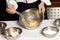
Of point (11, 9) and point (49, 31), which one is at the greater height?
point (11, 9)

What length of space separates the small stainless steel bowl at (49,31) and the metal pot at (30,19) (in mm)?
74

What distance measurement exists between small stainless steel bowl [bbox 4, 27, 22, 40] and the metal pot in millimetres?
63

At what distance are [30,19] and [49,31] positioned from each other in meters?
0.17

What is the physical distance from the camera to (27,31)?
1175 millimetres

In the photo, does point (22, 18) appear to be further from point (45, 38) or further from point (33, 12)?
point (45, 38)

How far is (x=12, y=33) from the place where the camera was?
117 centimetres

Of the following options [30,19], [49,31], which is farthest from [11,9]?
[49,31]

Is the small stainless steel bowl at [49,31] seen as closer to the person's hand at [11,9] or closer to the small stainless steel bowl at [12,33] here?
the small stainless steel bowl at [12,33]

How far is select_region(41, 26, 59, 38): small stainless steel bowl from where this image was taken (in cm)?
110

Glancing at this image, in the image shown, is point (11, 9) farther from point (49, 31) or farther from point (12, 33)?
point (49, 31)

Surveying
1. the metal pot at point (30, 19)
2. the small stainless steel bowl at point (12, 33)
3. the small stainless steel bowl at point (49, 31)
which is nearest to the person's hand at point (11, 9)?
the metal pot at point (30, 19)

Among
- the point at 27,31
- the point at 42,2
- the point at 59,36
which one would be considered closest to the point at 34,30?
the point at 27,31

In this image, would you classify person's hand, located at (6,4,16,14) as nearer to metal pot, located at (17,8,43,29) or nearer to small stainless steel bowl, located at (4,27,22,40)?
metal pot, located at (17,8,43,29)

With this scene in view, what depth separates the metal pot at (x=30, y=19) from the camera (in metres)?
1.21
